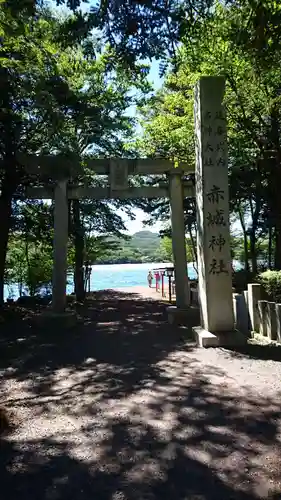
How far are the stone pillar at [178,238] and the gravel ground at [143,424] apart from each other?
271 cm

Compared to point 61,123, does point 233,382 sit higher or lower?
lower

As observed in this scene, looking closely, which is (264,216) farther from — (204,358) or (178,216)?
(204,358)

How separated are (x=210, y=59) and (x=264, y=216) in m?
6.34

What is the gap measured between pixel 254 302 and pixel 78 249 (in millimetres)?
9048

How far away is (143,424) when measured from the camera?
3443 mm

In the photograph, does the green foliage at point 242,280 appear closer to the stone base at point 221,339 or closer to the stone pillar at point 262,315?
the stone pillar at point 262,315

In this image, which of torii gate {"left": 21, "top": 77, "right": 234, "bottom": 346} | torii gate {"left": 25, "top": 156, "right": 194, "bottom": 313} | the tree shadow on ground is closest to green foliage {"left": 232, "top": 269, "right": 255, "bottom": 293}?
torii gate {"left": 25, "top": 156, "right": 194, "bottom": 313}

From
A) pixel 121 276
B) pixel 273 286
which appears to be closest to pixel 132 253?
pixel 121 276

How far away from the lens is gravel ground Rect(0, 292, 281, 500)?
2.52 meters

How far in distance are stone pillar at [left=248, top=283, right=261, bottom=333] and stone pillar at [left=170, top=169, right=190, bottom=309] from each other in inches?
76.9

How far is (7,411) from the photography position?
4016mm

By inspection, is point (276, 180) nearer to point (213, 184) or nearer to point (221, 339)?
point (213, 184)

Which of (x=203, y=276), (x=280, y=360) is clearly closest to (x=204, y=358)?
(x=280, y=360)

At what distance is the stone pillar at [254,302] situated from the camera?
7445mm
